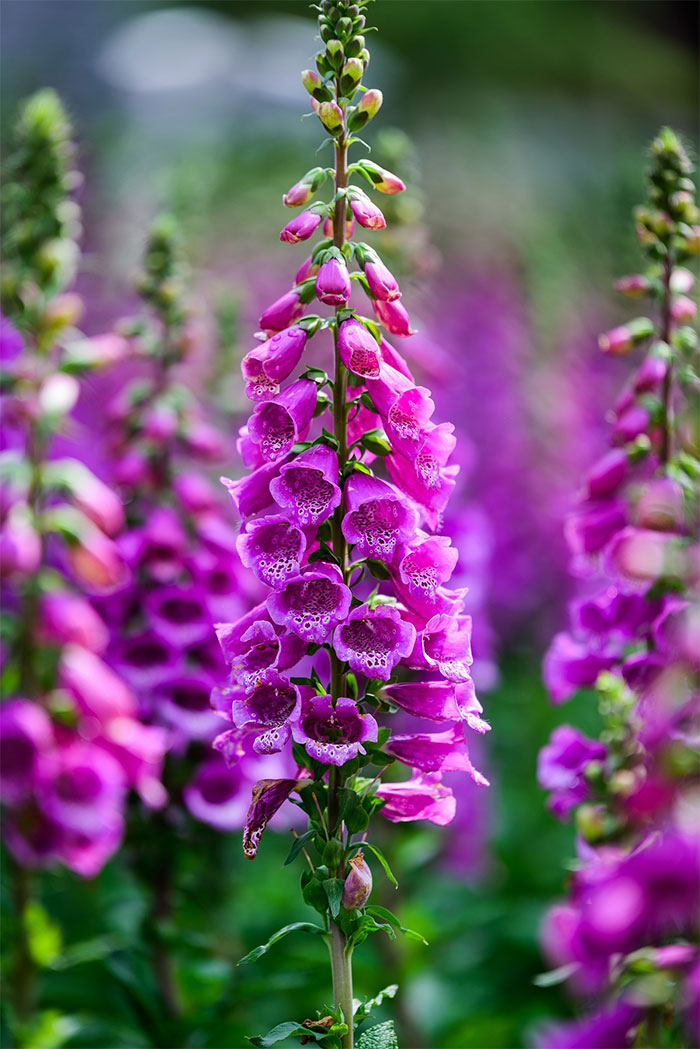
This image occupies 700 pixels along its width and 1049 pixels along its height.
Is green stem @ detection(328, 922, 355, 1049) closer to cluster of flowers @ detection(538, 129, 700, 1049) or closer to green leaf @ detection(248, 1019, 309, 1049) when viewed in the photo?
green leaf @ detection(248, 1019, 309, 1049)

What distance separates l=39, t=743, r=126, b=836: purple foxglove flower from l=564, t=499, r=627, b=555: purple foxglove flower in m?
1.13

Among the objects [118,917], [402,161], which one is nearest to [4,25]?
[402,161]

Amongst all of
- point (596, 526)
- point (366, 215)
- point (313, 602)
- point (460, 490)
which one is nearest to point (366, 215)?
point (366, 215)

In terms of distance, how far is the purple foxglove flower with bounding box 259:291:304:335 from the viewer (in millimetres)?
1881

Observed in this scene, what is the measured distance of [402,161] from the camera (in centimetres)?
410

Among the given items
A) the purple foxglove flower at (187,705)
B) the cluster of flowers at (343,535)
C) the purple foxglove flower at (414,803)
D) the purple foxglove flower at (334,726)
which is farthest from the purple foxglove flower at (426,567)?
the purple foxglove flower at (187,705)

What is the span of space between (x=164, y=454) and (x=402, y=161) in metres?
1.68

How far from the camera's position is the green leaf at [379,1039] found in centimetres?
179

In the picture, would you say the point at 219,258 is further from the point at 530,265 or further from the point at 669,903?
the point at 669,903

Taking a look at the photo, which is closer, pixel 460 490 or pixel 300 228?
pixel 300 228

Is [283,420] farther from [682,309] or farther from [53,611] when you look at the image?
[682,309]

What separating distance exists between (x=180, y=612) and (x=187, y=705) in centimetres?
25

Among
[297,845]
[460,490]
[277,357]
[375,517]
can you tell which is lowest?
[460,490]

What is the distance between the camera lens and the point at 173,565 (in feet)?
9.73
